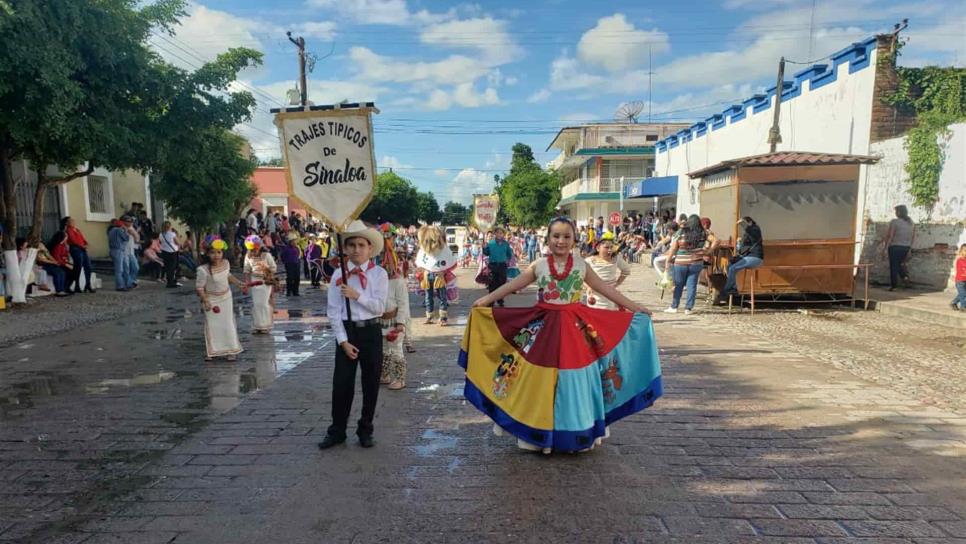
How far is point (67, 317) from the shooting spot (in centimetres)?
1068

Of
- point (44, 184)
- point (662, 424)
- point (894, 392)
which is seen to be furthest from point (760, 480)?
point (44, 184)

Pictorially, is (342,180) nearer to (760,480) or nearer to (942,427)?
(760,480)

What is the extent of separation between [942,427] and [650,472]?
8.98ft

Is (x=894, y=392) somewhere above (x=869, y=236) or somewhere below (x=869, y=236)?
below

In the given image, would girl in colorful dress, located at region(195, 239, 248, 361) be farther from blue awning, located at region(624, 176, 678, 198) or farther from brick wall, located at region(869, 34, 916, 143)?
blue awning, located at region(624, 176, 678, 198)

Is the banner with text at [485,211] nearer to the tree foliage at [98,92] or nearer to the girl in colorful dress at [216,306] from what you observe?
the tree foliage at [98,92]

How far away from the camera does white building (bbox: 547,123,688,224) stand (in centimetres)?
4375

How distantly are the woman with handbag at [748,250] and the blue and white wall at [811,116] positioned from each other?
17.8 feet

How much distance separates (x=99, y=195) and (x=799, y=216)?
20.6 metres

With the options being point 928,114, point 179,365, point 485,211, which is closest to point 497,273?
point 179,365

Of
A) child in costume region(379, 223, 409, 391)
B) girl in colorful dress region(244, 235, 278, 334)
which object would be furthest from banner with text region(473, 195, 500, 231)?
child in costume region(379, 223, 409, 391)

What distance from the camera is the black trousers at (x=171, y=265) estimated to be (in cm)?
1595

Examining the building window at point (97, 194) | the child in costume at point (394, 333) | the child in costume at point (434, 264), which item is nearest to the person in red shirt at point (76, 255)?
the building window at point (97, 194)

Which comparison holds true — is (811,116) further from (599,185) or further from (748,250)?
(599,185)
